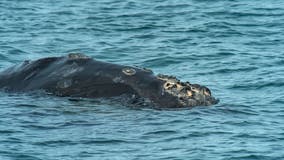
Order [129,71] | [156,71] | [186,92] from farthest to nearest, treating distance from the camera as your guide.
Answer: [156,71]
[129,71]
[186,92]

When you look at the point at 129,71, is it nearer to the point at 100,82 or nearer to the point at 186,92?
the point at 100,82

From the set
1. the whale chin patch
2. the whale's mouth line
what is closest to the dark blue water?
the whale's mouth line

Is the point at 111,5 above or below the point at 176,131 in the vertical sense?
above

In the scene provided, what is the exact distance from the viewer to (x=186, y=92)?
15.3m

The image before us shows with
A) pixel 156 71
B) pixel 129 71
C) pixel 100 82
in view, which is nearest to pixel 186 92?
pixel 129 71

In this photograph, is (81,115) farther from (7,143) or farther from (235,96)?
(235,96)

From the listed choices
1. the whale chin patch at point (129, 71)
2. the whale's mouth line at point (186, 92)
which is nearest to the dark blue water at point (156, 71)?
the whale's mouth line at point (186, 92)

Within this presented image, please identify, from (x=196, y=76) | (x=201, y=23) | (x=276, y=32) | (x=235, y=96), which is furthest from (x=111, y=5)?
(x=235, y=96)

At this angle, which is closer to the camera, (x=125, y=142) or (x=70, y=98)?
(x=125, y=142)

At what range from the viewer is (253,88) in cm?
1878

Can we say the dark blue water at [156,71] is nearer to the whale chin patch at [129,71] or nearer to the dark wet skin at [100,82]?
the dark wet skin at [100,82]

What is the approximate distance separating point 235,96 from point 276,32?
9317 mm

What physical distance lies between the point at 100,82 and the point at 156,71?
19.4ft

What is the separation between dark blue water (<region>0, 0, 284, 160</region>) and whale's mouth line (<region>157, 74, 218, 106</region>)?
0.21 meters
